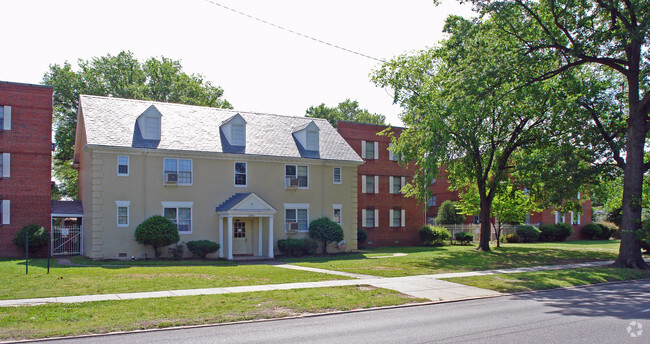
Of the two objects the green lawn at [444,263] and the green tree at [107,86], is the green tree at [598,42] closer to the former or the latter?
the green lawn at [444,263]

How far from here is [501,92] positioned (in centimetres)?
2455

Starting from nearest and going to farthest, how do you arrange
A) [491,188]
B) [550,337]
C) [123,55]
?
[550,337], [491,188], [123,55]

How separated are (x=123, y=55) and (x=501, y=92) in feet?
117

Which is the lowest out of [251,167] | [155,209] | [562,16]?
[155,209]

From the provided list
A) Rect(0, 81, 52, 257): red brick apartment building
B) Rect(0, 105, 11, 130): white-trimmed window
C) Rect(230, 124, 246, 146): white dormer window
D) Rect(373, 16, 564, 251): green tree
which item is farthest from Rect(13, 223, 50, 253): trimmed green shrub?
Rect(373, 16, 564, 251): green tree

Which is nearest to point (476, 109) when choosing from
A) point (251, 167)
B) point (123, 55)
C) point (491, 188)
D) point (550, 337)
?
point (491, 188)

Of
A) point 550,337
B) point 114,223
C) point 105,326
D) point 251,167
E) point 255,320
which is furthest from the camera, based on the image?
point 251,167

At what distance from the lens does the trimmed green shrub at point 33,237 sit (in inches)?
1087

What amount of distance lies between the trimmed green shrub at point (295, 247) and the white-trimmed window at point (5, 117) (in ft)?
51.9

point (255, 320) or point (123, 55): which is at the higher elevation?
point (123, 55)

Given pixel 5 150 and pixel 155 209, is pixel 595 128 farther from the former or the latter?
pixel 5 150

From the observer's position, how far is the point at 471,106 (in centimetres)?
2336

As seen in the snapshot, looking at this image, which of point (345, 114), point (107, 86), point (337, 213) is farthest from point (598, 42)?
point (345, 114)

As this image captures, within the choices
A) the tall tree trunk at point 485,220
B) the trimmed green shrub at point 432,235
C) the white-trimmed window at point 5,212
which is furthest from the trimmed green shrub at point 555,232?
the white-trimmed window at point 5,212
